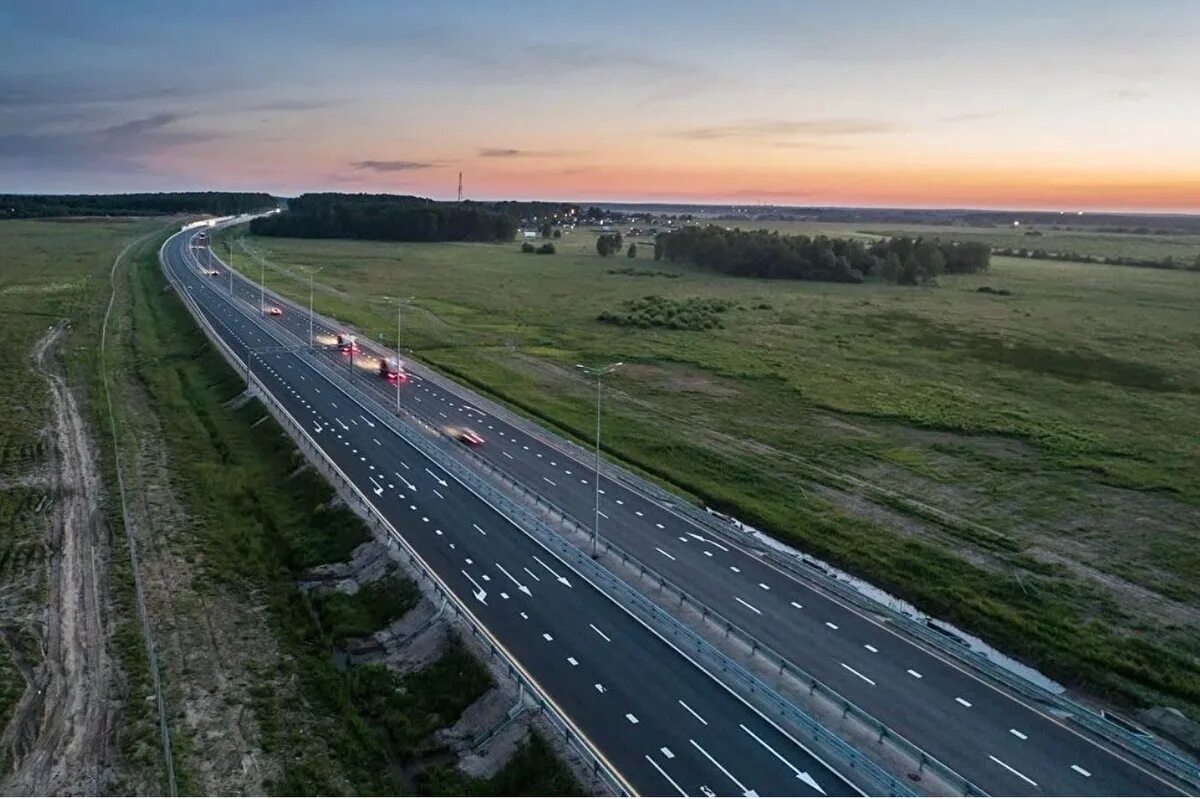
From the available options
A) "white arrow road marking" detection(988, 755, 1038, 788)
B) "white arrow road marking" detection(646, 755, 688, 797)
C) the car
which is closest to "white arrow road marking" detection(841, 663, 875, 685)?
"white arrow road marking" detection(988, 755, 1038, 788)

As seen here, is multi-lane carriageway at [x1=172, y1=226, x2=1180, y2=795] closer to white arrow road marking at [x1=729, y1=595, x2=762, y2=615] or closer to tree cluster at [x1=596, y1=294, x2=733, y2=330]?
white arrow road marking at [x1=729, y1=595, x2=762, y2=615]

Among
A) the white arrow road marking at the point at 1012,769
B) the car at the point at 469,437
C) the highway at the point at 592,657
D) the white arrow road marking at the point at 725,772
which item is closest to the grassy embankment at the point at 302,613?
the highway at the point at 592,657

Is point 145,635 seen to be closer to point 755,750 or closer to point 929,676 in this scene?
point 755,750

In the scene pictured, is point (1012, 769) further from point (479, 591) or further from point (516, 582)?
point (479, 591)

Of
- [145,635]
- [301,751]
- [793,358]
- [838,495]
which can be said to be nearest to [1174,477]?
[838,495]

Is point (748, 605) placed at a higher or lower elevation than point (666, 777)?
higher

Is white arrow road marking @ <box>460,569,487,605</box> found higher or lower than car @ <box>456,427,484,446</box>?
lower

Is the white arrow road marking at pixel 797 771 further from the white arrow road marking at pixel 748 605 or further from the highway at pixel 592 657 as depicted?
the white arrow road marking at pixel 748 605

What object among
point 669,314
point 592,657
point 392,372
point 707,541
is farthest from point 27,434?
point 669,314
